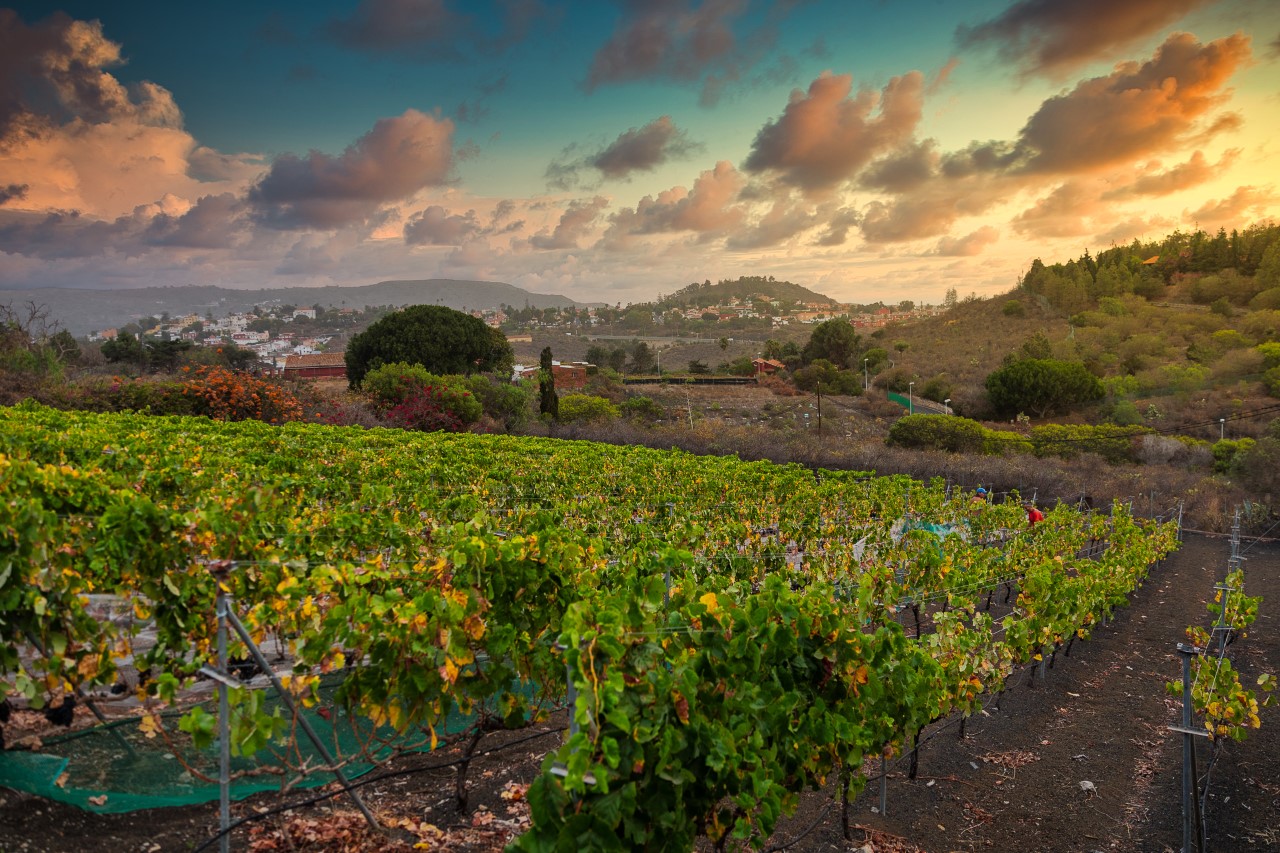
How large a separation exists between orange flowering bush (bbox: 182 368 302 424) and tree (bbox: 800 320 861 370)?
45331 mm

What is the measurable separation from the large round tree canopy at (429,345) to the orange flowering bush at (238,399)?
14620mm

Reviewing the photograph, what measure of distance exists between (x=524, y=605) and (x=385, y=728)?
5.46 ft

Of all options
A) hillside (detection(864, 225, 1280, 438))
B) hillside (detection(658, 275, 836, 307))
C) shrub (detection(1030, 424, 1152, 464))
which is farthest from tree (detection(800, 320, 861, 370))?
hillside (detection(658, 275, 836, 307))

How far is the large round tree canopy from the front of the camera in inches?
1569

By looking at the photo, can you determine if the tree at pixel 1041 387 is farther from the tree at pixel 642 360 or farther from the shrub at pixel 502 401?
the tree at pixel 642 360

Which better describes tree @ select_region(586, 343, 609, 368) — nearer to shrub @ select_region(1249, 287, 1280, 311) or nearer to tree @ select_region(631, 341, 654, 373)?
tree @ select_region(631, 341, 654, 373)

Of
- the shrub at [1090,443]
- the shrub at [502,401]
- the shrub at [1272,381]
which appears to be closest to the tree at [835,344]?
the shrub at [1272,381]

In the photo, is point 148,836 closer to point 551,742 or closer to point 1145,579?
point 551,742

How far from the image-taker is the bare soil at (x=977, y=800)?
3.70 metres

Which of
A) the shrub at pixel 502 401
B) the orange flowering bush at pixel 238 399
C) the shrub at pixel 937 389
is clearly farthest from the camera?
the shrub at pixel 937 389

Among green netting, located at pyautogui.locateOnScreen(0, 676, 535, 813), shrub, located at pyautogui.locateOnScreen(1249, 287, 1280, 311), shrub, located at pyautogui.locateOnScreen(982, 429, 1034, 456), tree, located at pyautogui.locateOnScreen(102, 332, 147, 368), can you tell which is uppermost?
shrub, located at pyautogui.locateOnScreen(1249, 287, 1280, 311)

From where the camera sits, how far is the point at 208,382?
74.2ft

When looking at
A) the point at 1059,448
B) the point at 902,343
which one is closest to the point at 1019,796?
the point at 1059,448

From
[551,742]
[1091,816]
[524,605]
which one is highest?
[524,605]
